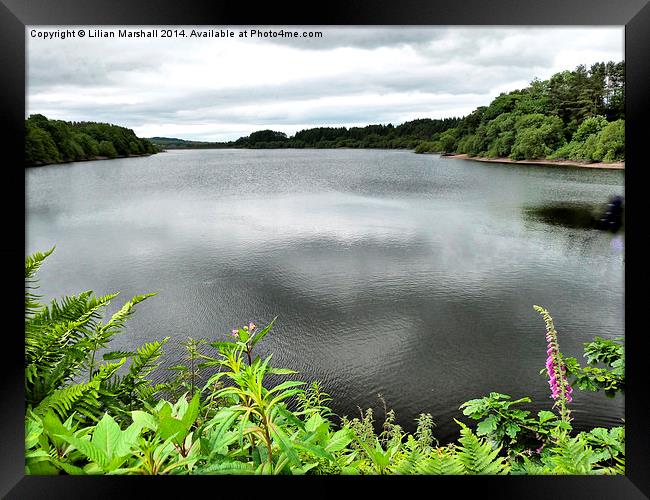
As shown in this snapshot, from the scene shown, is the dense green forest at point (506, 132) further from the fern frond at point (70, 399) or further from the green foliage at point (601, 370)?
the fern frond at point (70, 399)

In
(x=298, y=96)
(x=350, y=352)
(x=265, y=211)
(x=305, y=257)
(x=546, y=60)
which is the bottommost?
(x=350, y=352)

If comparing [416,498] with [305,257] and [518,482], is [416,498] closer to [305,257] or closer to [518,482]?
[518,482]

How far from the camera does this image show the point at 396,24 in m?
1.11

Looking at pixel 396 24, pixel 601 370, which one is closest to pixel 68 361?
pixel 396 24

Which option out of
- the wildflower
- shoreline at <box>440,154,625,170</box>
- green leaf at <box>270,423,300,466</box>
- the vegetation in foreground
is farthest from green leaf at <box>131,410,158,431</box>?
shoreline at <box>440,154,625,170</box>

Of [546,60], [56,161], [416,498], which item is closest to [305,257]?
[56,161]

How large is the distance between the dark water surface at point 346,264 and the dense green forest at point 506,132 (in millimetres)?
105

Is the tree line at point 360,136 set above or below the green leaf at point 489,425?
above

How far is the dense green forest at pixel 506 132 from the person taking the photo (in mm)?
2879

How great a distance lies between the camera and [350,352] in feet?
10.2

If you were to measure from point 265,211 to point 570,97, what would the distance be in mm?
2149

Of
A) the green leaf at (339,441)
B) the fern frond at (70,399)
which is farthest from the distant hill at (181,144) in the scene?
the green leaf at (339,441)

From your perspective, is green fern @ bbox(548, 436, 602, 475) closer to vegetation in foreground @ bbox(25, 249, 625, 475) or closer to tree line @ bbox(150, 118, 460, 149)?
vegetation in foreground @ bbox(25, 249, 625, 475)

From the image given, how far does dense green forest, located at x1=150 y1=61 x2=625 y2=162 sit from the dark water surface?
10 centimetres
